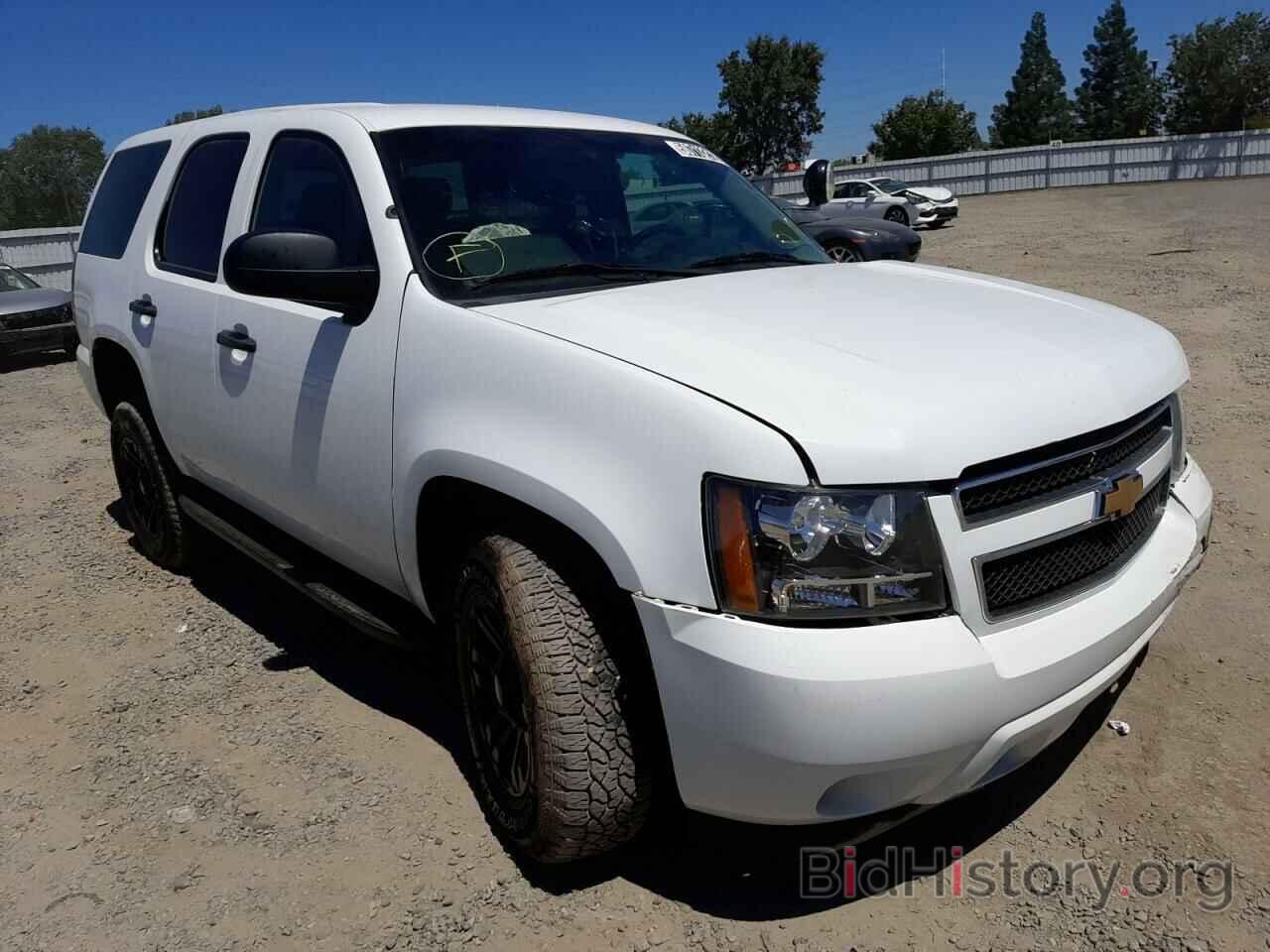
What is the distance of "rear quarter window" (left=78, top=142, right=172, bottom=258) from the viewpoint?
4395 mm

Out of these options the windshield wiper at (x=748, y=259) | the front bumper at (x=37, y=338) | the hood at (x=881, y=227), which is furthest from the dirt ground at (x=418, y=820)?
the hood at (x=881, y=227)

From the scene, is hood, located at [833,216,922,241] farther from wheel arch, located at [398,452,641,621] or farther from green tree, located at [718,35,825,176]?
green tree, located at [718,35,825,176]

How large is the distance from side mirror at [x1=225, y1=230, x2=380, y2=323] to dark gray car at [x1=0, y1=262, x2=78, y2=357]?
10.2 m

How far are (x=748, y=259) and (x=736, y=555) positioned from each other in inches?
63.9

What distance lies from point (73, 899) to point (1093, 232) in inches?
776

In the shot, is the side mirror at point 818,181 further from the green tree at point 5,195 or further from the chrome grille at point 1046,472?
the green tree at point 5,195

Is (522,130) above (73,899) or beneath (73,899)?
above

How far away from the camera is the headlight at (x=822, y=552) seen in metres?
1.94

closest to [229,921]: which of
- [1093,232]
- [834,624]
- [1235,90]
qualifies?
[834,624]

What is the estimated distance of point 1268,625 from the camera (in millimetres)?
3588

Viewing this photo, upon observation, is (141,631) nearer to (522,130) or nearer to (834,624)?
(522,130)

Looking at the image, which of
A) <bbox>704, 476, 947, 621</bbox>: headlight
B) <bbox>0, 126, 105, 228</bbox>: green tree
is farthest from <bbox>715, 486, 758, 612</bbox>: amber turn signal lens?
<bbox>0, 126, 105, 228</bbox>: green tree

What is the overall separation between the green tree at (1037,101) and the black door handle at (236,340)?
3677 inches

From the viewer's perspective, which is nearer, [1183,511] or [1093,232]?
[1183,511]
